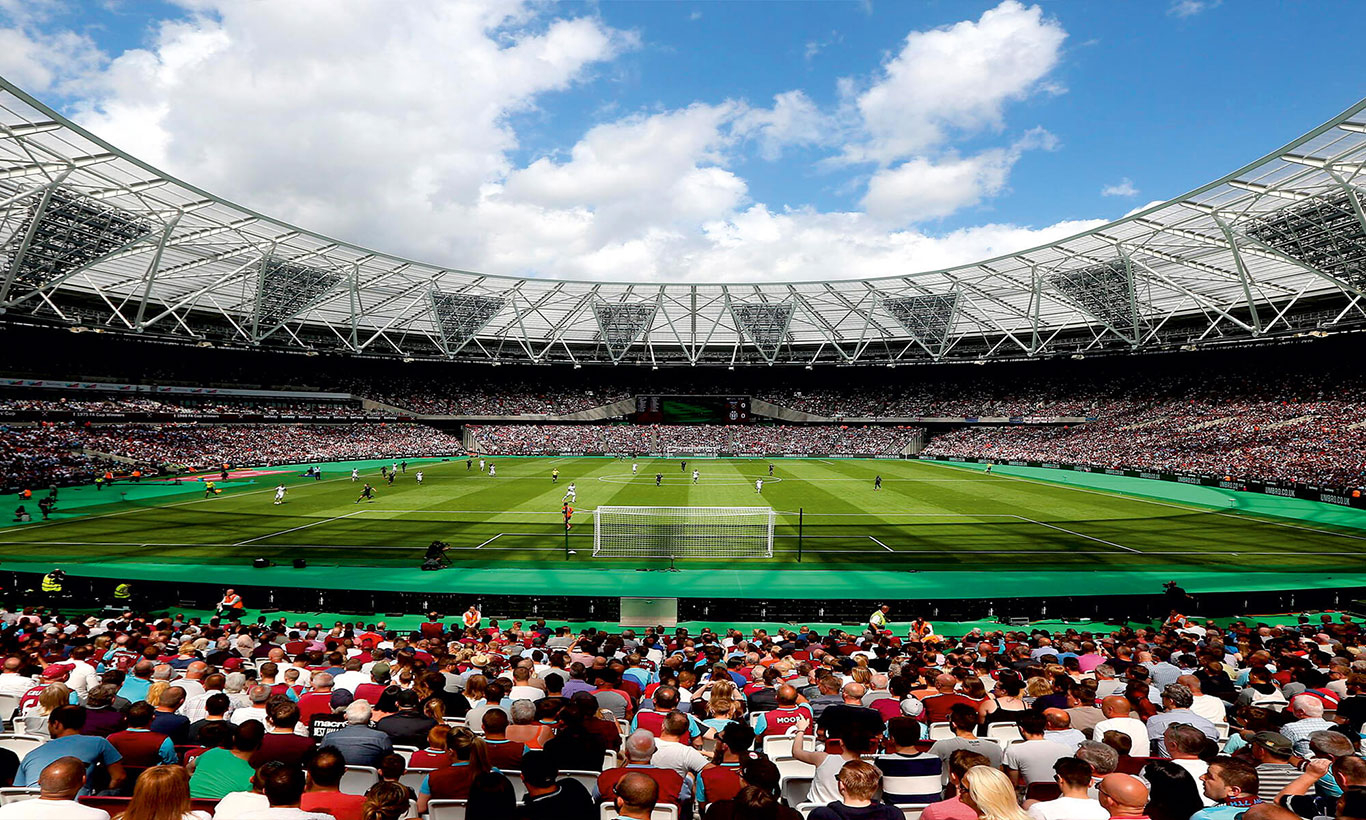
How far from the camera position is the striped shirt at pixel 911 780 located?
4.73 metres

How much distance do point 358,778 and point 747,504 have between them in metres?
31.7

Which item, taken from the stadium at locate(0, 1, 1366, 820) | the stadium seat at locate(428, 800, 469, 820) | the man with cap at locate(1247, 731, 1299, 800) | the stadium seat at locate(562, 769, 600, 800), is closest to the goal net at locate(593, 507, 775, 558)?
the stadium at locate(0, 1, 1366, 820)

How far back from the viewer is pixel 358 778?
198 inches

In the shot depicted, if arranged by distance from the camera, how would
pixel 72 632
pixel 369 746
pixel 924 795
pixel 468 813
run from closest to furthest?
pixel 468 813 → pixel 924 795 → pixel 369 746 → pixel 72 632

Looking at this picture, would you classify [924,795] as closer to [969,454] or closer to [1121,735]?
[1121,735]

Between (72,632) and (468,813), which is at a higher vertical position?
(468,813)

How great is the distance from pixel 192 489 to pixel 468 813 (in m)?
49.1

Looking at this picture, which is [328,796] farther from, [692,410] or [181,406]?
[692,410]

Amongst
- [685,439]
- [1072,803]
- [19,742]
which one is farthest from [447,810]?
[685,439]

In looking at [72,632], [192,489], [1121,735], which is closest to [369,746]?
[1121,735]

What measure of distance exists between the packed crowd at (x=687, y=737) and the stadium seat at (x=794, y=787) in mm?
18

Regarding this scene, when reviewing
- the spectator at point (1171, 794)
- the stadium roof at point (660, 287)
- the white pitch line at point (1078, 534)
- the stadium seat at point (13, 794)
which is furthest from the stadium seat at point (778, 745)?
the stadium roof at point (660, 287)

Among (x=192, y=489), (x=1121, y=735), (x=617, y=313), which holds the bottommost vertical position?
(x=192, y=489)

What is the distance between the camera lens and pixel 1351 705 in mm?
6324
